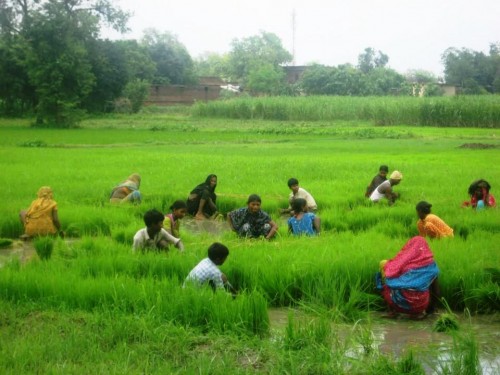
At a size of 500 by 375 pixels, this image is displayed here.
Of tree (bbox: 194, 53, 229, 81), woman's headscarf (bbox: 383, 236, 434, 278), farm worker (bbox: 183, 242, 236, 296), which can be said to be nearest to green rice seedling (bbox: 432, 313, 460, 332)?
woman's headscarf (bbox: 383, 236, 434, 278)

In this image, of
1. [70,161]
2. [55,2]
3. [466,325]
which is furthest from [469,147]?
[55,2]

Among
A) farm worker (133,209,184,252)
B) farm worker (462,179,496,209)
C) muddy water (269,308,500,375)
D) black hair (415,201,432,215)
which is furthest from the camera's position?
farm worker (462,179,496,209)

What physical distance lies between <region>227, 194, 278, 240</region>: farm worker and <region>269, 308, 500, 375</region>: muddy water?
2882mm

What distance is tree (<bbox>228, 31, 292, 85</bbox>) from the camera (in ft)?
252

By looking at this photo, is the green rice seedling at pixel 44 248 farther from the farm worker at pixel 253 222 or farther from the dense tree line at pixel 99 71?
the dense tree line at pixel 99 71

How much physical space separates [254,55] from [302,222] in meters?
Result: 71.7

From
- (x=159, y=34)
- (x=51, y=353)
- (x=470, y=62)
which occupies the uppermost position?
(x=159, y=34)

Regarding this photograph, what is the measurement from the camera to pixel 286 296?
627cm

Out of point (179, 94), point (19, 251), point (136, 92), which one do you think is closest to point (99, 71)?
point (136, 92)

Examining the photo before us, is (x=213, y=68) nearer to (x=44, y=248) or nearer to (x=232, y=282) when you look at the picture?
(x=44, y=248)

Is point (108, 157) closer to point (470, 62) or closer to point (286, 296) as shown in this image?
point (286, 296)

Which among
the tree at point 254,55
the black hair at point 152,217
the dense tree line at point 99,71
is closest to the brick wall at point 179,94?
the dense tree line at point 99,71

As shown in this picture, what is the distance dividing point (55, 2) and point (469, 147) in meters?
25.1

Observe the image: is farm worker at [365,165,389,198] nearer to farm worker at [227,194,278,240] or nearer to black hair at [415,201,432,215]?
farm worker at [227,194,278,240]
